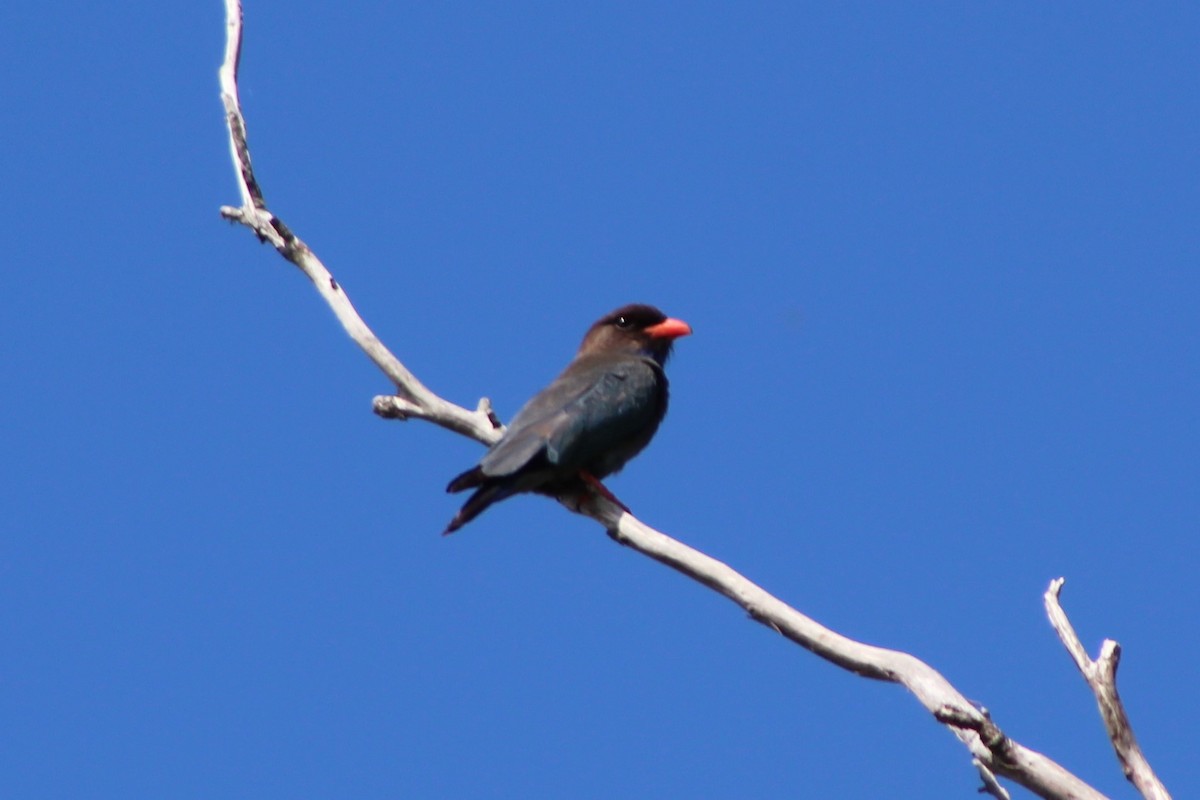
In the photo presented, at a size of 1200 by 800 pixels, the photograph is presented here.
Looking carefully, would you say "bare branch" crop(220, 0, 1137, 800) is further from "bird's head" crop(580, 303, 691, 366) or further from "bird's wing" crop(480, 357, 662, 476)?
"bird's head" crop(580, 303, 691, 366)

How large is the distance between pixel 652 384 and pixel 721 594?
285 centimetres

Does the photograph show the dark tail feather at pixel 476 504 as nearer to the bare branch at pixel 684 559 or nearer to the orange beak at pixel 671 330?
the bare branch at pixel 684 559

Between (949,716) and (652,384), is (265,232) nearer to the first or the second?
(652,384)

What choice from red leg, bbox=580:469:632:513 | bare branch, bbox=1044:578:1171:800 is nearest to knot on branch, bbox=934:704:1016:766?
bare branch, bbox=1044:578:1171:800

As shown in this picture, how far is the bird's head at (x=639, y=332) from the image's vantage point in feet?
28.9

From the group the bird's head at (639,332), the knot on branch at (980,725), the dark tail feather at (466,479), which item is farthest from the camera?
the bird's head at (639,332)

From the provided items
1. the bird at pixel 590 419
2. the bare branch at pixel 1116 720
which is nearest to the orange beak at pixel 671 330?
the bird at pixel 590 419

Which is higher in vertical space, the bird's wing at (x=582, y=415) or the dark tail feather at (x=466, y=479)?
the bird's wing at (x=582, y=415)

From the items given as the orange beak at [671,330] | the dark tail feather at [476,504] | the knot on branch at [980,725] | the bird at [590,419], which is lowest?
the knot on branch at [980,725]

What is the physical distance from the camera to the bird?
702 centimetres

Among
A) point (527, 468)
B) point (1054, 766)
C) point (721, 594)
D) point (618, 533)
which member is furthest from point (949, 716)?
point (527, 468)

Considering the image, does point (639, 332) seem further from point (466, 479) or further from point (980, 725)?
point (980, 725)

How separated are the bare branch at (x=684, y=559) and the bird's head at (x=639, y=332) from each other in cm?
161

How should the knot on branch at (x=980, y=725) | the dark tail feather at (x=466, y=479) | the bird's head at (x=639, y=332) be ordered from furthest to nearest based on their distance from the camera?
the bird's head at (x=639, y=332) → the dark tail feather at (x=466, y=479) → the knot on branch at (x=980, y=725)
